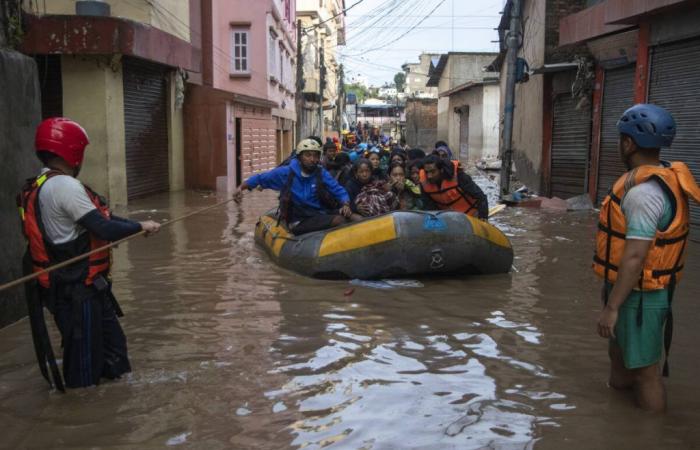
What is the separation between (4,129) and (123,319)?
1.88 m

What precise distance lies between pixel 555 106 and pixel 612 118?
347 cm

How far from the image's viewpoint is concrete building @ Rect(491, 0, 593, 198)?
635 inches

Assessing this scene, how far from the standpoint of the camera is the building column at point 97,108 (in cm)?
1412

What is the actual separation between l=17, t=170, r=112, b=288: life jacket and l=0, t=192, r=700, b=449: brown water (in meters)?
0.79

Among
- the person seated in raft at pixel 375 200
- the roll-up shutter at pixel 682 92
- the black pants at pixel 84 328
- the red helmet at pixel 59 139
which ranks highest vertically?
the roll-up shutter at pixel 682 92

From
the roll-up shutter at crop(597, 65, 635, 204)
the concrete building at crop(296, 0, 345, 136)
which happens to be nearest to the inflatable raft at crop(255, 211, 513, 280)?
the roll-up shutter at crop(597, 65, 635, 204)

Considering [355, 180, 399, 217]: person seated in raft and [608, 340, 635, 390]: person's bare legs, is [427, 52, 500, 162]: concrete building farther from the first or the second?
[608, 340, 635, 390]: person's bare legs

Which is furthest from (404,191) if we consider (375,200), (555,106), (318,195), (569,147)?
(555,106)

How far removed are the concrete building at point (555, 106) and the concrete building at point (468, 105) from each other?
11882 millimetres

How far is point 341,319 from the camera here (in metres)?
6.24

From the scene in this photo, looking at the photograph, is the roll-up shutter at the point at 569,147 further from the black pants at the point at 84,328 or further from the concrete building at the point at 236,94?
the black pants at the point at 84,328

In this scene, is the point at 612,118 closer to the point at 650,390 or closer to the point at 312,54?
the point at 650,390

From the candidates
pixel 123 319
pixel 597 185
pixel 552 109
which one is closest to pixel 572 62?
pixel 552 109

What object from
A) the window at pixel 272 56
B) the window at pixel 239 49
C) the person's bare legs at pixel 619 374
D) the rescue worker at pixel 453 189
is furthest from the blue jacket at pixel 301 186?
the window at pixel 272 56
